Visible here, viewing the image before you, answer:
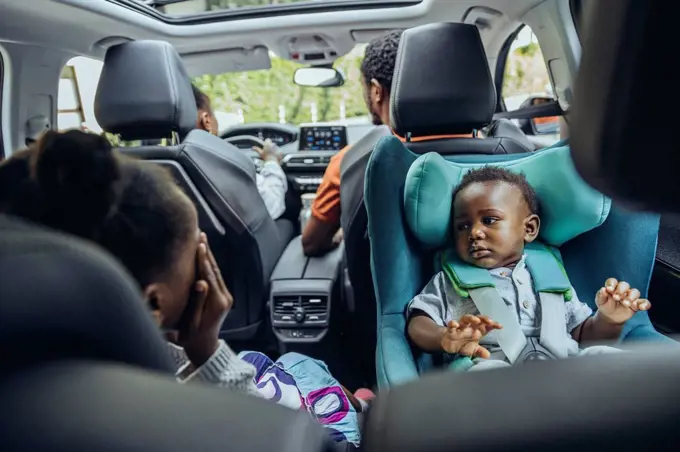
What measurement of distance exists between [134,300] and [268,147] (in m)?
2.06

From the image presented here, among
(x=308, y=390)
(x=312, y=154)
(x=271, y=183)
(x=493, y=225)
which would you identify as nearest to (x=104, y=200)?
(x=308, y=390)

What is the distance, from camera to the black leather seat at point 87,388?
1.00ft

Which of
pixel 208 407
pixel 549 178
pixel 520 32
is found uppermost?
pixel 520 32

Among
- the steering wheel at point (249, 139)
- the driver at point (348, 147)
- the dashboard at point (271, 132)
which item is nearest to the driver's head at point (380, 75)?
the driver at point (348, 147)

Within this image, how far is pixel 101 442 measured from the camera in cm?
30

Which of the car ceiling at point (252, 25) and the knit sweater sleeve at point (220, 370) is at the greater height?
the car ceiling at point (252, 25)

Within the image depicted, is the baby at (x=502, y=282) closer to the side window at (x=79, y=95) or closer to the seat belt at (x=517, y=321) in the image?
the seat belt at (x=517, y=321)

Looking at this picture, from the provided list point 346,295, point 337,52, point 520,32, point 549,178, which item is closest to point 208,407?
point 549,178

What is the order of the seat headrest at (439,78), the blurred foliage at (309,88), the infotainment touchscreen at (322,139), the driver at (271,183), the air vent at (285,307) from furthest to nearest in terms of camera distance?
the infotainment touchscreen at (322,139), the blurred foliage at (309,88), the driver at (271,183), the air vent at (285,307), the seat headrest at (439,78)

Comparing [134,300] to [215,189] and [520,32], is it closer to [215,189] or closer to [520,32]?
[215,189]

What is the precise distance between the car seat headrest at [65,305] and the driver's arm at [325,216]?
4.07 ft

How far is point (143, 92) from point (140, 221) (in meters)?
0.59

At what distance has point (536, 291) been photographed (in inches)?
46.9

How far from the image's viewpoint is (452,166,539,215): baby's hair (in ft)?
4.03
